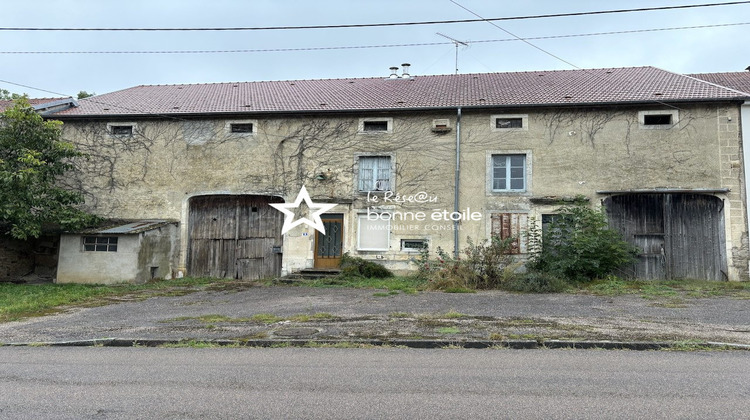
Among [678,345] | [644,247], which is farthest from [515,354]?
[644,247]

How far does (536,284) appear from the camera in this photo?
39.6 ft

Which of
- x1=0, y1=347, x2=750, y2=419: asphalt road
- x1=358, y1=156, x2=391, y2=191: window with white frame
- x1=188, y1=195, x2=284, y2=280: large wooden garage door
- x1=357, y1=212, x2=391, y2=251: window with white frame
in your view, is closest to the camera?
x1=0, y1=347, x2=750, y2=419: asphalt road

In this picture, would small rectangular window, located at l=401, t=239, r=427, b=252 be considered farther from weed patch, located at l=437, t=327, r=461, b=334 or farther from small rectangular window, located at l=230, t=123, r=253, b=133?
weed patch, located at l=437, t=327, r=461, b=334

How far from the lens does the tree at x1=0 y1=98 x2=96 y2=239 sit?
13008mm

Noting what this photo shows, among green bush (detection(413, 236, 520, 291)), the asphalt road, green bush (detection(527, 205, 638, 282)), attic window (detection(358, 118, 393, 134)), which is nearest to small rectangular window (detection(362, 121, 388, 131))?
attic window (detection(358, 118, 393, 134))

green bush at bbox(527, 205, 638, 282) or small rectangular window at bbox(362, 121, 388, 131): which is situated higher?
small rectangular window at bbox(362, 121, 388, 131)

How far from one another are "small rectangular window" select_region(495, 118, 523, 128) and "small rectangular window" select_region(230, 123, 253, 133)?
8.43m

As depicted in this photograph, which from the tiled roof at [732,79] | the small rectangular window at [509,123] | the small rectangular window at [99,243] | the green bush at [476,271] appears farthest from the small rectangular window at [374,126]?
the tiled roof at [732,79]

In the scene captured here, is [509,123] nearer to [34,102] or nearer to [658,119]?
[658,119]

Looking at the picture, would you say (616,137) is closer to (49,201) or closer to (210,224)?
(210,224)

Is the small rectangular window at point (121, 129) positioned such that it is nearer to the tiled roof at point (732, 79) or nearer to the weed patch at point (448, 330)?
the weed patch at point (448, 330)

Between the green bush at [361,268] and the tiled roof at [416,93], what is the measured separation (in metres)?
5.05

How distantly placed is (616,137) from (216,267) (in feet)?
45.3

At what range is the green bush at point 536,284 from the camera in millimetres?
12039
